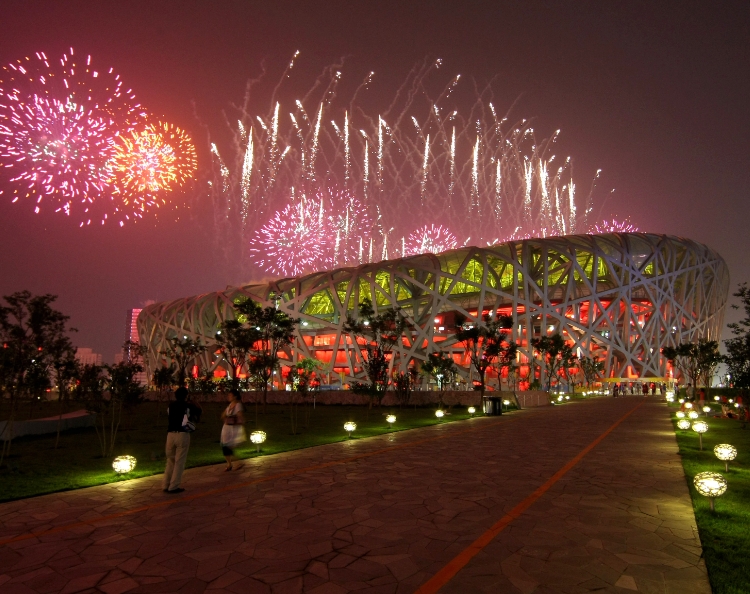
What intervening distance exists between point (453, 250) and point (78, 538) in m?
58.8

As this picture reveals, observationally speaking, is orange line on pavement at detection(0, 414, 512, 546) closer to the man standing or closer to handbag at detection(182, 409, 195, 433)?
the man standing

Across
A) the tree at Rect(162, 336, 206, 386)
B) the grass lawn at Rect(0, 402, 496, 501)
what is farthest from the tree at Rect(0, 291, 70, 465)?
the tree at Rect(162, 336, 206, 386)

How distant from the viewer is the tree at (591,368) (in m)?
55.4

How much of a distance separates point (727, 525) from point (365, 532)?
404 cm

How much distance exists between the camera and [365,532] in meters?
5.41

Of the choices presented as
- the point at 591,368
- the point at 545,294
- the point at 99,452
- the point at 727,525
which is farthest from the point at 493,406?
the point at 591,368

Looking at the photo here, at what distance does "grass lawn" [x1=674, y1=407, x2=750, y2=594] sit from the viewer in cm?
422

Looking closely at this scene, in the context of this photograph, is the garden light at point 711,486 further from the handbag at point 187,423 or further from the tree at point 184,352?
the tree at point 184,352

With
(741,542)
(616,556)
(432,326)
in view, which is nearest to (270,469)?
(616,556)

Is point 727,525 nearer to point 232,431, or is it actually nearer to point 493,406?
point 232,431

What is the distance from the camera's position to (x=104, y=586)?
4.01m

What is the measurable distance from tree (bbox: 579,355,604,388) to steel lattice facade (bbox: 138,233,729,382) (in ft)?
4.23

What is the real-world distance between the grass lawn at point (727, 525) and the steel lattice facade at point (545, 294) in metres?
44.2

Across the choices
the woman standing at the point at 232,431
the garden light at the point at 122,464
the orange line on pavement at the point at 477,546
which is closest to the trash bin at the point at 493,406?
the orange line on pavement at the point at 477,546
